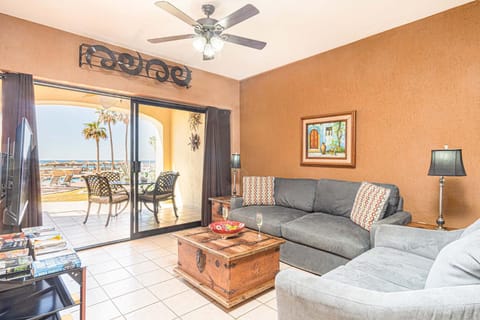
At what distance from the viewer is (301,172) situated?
13.1 ft

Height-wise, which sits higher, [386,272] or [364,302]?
[364,302]

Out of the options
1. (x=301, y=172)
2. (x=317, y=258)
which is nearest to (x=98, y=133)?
(x=301, y=172)

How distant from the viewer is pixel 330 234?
2.53 metres

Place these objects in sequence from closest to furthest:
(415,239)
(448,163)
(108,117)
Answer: (415,239)
(448,163)
(108,117)

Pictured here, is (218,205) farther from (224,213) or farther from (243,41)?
(243,41)

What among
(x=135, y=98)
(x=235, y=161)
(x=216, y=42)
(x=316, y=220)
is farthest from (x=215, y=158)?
(x=216, y=42)

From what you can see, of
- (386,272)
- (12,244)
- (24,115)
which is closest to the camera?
(386,272)

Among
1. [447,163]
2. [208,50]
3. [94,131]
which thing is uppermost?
[208,50]

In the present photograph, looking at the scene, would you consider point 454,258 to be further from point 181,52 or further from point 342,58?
point 181,52

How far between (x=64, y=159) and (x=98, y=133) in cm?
60

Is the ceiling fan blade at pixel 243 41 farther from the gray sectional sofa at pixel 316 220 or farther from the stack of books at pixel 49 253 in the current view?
the stack of books at pixel 49 253

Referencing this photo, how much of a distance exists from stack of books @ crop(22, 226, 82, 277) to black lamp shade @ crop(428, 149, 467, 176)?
9.77ft

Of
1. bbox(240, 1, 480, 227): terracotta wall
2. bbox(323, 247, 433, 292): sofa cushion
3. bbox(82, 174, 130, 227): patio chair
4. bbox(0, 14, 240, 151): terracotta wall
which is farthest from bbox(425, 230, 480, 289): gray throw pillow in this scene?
bbox(82, 174, 130, 227): patio chair

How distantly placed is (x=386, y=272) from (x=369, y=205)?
3.38 ft
